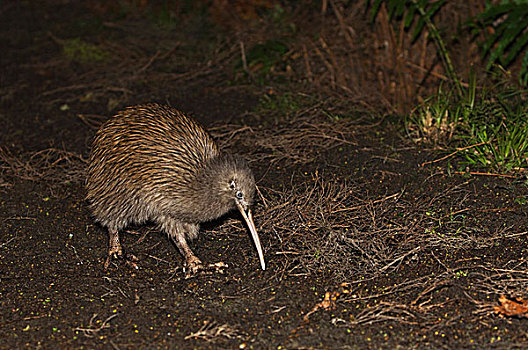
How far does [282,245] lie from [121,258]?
110cm

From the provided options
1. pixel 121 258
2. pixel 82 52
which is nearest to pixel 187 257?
pixel 121 258

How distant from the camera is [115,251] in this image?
4.76 meters

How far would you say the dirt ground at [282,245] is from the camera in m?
3.86

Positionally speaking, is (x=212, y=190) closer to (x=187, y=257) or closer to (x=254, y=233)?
(x=254, y=233)

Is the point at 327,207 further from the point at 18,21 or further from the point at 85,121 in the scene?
the point at 18,21

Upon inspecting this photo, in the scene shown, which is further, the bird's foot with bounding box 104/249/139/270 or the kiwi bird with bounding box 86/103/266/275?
the bird's foot with bounding box 104/249/139/270

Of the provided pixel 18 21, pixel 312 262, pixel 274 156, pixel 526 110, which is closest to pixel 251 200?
pixel 312 262

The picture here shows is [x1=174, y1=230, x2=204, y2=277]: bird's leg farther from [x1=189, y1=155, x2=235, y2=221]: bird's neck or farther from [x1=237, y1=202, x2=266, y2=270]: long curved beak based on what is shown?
[x1=237, y1=202, x2=266, y2=270]: long curved beak

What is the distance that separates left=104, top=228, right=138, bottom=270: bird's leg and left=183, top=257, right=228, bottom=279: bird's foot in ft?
1.24

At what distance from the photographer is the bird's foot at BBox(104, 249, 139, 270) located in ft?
15.3

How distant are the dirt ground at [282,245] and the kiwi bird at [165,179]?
25 centimetres

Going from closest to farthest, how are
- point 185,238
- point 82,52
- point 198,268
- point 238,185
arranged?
point 238,185 → point 198,268 → point 185,238 → point 82,52

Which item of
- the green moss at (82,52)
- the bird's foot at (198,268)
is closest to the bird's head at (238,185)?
the bird's foot at (198,268)

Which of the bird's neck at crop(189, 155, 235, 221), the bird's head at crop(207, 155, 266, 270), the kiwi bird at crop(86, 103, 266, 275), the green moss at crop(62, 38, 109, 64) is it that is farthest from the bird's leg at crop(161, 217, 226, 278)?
the green moss at crop(62, 38, 109, 64)
